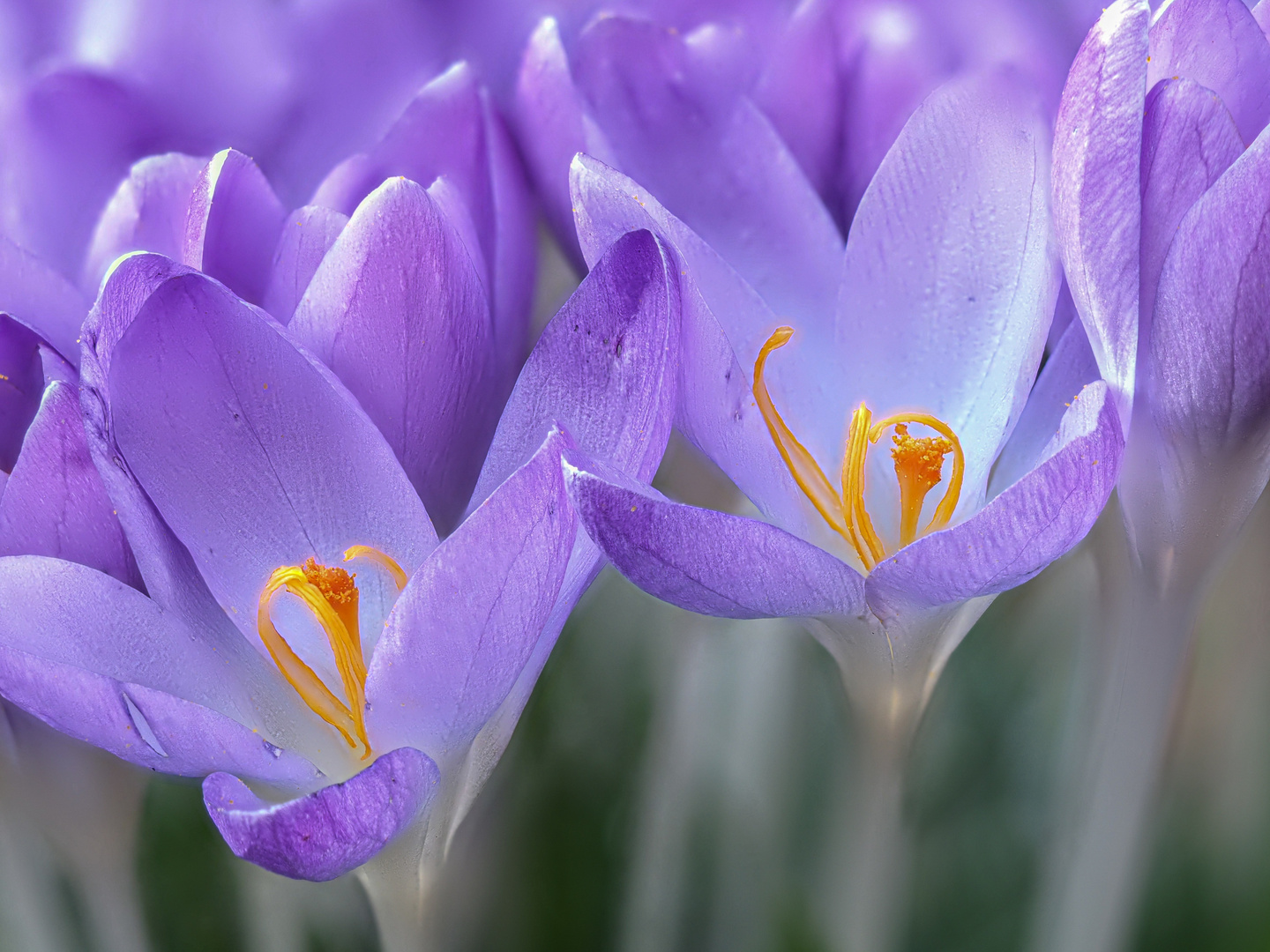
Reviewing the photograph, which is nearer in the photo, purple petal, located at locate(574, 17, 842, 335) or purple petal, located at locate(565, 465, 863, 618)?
purple petal, located at locate(565, 465, 863, 618)

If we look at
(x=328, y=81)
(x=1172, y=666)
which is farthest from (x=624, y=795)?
(x=328, y=81)

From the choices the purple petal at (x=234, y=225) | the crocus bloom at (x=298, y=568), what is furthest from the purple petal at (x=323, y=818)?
the purple petal at (x=234, y=225)

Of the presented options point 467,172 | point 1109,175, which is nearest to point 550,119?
point 467,172

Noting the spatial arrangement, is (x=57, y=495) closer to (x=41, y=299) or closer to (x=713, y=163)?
(x=41, y=299)

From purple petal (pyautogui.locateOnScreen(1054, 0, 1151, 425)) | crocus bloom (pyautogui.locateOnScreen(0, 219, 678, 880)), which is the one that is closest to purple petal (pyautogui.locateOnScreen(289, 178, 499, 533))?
crocus bloom (pyautogui.locateOnScreen(0, 219, 678, 880))

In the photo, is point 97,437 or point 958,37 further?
point 958,37

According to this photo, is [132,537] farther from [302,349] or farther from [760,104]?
[760,104]

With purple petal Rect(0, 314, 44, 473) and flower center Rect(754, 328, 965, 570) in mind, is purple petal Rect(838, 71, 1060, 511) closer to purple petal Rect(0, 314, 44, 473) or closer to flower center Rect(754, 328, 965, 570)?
flower center Rect(754, 328, 965, 570)
